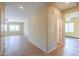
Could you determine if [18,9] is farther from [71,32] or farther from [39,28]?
[71,32]

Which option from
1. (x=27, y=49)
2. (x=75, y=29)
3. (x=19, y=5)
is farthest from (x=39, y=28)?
(x=75, y=29)

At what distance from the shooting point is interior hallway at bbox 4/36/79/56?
7.25 feet

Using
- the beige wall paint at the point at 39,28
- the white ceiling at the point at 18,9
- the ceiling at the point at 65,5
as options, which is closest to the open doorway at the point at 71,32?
the ceiling at the point at 65,5

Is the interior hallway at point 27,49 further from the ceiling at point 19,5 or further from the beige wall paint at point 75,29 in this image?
the ceiling at point 19,5

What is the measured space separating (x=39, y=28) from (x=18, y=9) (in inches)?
20.9

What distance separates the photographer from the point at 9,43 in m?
2.23

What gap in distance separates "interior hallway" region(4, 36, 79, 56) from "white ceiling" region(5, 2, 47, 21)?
1.27 feet

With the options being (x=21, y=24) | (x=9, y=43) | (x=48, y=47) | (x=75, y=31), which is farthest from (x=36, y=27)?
(x=75, y=31)

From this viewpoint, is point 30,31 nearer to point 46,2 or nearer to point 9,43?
point 9,43

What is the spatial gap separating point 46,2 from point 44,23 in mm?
390

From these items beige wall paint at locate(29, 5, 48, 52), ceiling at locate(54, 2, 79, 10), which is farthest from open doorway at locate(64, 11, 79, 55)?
beige wall paint at locate(29, 5, 48, 52)

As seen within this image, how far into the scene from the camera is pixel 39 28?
2291 mm

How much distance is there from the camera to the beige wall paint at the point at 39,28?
2.26 meters

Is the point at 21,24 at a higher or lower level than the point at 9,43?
higher
